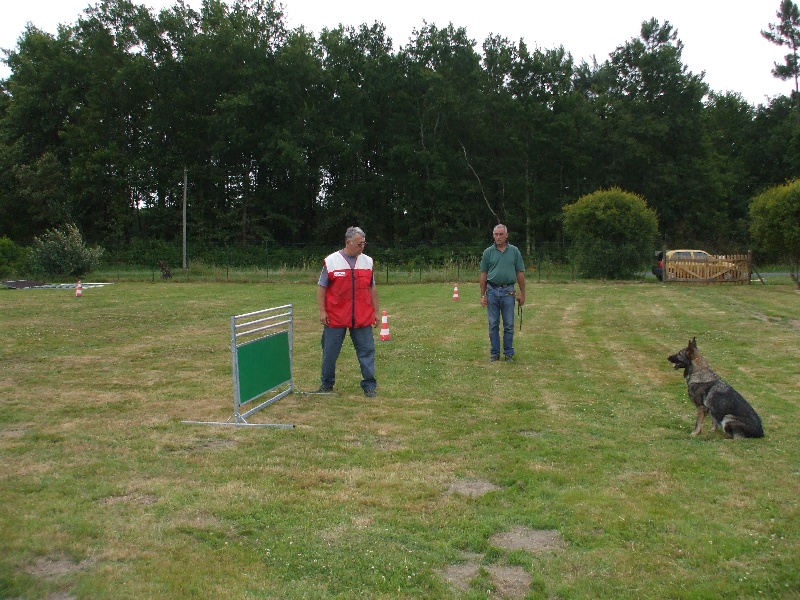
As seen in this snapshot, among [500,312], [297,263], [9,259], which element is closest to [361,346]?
[500,312]

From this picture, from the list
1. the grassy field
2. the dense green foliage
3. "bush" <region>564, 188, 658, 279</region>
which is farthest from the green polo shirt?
"bush" <region>564, 188, 658, 279</region>

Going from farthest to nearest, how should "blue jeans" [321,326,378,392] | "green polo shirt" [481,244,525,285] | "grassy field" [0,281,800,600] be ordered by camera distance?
1. "green polo shirt" [481,244,525,285]
2. "blue jeans" [321,326,378,392]
3. "grassy field" [0,281,800,600]

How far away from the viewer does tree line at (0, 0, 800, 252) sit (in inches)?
1906

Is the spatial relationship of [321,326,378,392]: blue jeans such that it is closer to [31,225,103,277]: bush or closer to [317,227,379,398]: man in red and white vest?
[317,227,379,398]: man in red and white vest

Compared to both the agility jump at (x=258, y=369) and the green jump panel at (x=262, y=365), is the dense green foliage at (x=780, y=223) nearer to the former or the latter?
the agility jump at (x=258, y=369)

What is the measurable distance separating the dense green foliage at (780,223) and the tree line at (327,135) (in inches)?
917

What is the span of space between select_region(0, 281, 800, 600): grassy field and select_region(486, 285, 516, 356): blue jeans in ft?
1.09

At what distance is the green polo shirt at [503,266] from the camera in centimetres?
1037

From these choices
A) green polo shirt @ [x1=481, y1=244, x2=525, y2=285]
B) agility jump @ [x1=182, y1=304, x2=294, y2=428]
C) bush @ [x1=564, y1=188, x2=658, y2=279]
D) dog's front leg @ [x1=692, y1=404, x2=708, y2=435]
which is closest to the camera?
dog's front leg @ [x1=692, y1=404, x2=708, y2=435]

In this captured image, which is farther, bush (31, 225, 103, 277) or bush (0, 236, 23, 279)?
bush (0, 236, 23, 279)

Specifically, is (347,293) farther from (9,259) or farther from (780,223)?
(9,259)

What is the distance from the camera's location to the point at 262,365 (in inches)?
297

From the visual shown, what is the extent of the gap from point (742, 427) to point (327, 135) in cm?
4428

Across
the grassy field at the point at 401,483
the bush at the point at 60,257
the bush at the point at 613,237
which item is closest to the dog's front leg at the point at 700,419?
the grassy field at the point at 401,483
